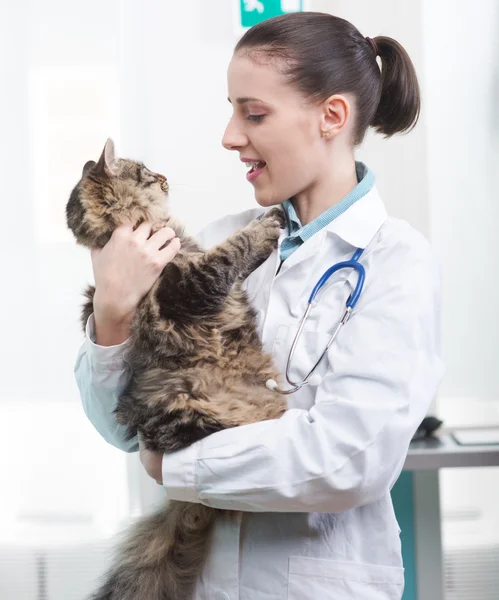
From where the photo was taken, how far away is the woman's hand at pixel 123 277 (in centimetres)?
138

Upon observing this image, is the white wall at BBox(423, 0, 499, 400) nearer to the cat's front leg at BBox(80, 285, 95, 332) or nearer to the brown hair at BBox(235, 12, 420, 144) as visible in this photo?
the brown hair at BBox(235, 12, 420, 144)

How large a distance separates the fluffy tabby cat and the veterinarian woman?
36 millimetres

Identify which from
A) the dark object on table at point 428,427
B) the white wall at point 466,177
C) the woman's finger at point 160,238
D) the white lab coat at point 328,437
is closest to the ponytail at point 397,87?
the white lab coat at point 328,437

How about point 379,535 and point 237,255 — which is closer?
point 379,535

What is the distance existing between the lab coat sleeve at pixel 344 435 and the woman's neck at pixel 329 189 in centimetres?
31

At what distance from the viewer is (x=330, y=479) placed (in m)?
1.12

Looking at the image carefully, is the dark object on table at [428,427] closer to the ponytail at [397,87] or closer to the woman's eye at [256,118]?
the ponytail at [397,87]

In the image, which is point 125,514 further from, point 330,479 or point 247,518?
point 330,479

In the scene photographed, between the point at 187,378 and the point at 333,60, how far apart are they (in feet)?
2.25

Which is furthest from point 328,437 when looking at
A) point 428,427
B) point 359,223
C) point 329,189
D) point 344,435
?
point 428,427

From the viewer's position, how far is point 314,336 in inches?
50.9

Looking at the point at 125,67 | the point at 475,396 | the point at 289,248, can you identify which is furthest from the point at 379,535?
the point at 125,67

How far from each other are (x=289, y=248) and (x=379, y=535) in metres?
0.59

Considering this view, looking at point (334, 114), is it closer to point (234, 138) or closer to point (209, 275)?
point (234, 138)
